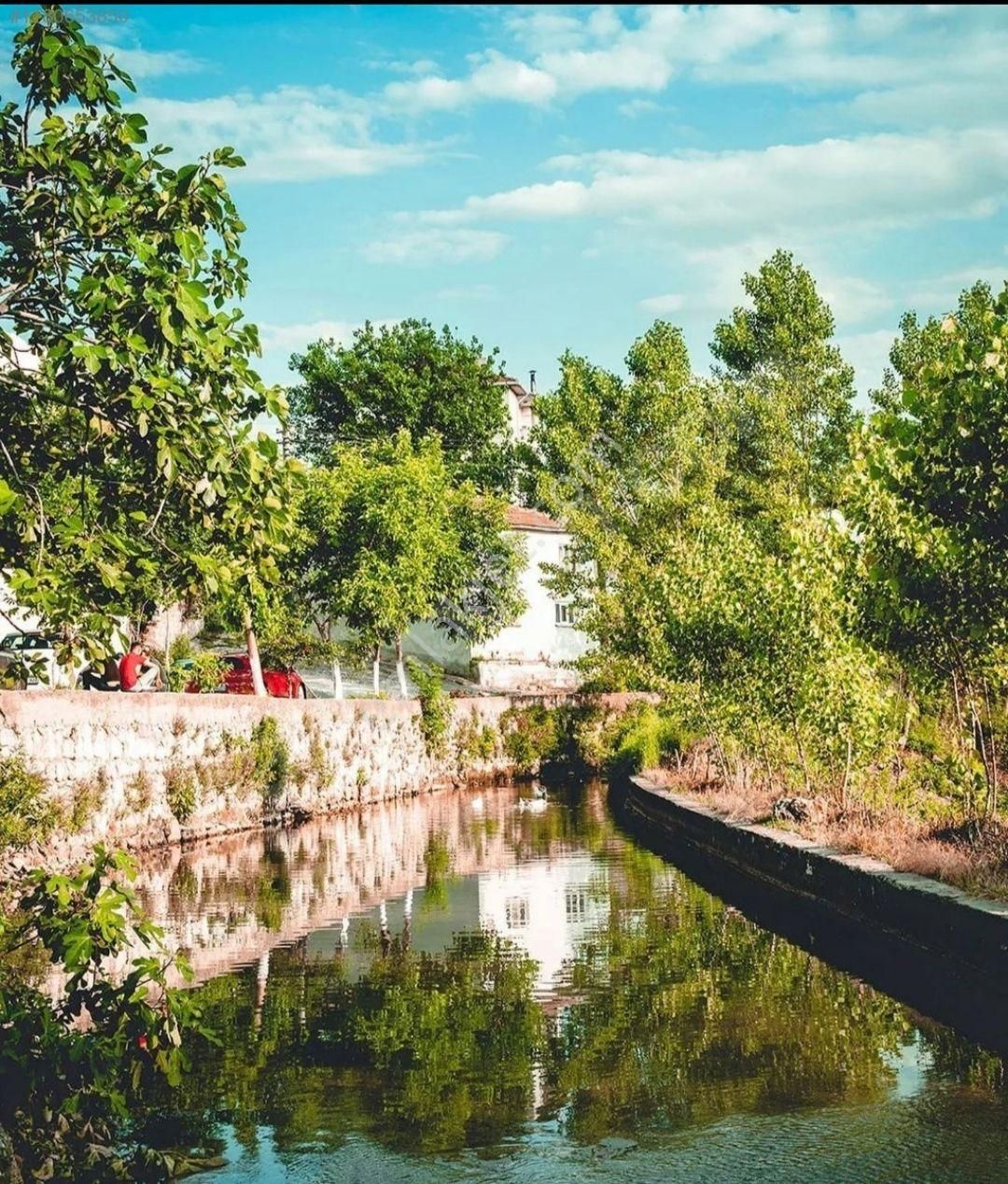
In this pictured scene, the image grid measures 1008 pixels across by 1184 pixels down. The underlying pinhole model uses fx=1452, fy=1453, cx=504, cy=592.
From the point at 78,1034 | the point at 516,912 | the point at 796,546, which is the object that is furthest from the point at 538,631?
the point at 78,1034

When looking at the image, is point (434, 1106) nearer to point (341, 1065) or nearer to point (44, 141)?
point (341, 1065)

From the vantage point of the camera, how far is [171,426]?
20.5 feet

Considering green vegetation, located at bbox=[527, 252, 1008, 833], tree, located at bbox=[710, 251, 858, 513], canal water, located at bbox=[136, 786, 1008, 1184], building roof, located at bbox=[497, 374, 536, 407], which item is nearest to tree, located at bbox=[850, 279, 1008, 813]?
green vegetation, located at bbox=[527, 252, 1008, 833]

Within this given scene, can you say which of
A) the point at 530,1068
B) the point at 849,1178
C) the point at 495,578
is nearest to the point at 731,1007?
the point at 530,1068

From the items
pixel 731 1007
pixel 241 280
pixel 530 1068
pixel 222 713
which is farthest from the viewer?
pixel 222 713

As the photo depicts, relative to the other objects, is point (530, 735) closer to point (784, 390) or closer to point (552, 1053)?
point (784, 390)

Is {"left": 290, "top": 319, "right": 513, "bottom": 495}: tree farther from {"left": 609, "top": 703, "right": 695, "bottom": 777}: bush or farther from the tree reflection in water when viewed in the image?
the tree reflection in water

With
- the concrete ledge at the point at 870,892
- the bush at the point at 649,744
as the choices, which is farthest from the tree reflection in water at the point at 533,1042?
the bush at the point at 649,744

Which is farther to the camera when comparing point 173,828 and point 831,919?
point 173,828

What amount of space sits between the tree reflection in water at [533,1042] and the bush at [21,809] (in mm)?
4017

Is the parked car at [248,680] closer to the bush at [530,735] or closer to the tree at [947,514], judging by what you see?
the bush at [530,735]

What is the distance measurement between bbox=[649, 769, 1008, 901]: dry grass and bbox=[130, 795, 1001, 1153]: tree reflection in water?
1337 millimetres

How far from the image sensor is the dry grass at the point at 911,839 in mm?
12125

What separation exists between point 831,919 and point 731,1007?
4.14m
